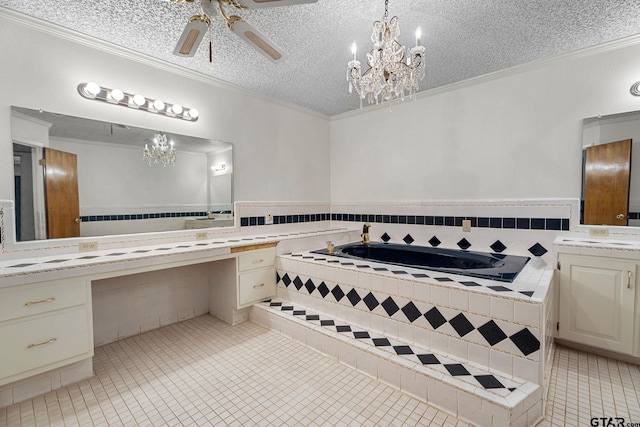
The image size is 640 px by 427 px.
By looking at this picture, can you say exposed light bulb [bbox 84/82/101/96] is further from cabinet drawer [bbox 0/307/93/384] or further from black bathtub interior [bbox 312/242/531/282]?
black bathtub interior [bbox 312/242/531/282]

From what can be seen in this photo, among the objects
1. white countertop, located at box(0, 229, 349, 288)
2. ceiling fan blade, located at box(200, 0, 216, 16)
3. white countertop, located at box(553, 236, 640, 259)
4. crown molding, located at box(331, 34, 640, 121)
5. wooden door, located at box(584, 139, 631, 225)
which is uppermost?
crown molding, located at box(331, 34, 640, 121)

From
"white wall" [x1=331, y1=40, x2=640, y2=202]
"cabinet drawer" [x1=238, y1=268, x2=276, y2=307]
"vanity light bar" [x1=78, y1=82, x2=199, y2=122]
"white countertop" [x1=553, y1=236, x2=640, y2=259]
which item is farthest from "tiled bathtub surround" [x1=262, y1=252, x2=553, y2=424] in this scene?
"vanity light bar" [x1=78, y1=82, x2=199, y2=122]

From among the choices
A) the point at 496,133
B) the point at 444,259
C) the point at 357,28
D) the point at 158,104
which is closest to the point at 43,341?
the point at 158,104

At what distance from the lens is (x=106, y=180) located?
2348mm

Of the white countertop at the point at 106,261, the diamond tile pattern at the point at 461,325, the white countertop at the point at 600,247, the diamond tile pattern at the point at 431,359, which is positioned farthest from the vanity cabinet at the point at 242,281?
the white countertop at the point at 600,247

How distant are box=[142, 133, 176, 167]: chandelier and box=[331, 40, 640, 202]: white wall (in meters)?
2.29

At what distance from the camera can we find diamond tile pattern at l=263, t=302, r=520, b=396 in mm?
1544

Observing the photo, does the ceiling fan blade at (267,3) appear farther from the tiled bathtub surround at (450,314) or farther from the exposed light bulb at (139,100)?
the tiled bathtub surround at (450,314)

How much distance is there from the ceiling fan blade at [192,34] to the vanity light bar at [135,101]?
973mm

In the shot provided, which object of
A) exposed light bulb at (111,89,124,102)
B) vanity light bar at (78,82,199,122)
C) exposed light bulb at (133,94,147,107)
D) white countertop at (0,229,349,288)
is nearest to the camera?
white countertop at (0,229,349,288)

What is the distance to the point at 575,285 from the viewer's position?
2.15 meters

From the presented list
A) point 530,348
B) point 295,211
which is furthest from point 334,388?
point 295,211

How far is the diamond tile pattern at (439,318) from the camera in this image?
5.12ft

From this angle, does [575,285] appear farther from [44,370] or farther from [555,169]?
[44,370]
